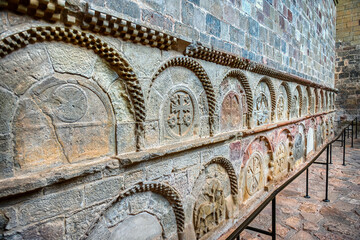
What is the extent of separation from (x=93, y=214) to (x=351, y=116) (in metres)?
13.0

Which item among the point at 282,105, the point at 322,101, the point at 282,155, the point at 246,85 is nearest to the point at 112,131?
the point at 246,85

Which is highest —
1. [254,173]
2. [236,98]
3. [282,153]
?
[236,98]

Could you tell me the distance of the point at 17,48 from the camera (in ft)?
4.30

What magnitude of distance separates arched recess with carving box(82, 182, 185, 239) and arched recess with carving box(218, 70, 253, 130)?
47.2 inches

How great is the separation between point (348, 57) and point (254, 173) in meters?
10.6

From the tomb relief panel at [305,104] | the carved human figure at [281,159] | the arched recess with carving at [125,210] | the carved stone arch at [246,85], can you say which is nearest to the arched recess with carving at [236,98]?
the carved stone arch at [246,85]

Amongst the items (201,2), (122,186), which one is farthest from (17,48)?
(201,2)

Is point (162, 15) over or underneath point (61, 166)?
over

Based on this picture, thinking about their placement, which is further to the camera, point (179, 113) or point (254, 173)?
point (254, 173)

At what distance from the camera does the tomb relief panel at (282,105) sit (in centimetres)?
467

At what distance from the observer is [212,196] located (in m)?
2.85

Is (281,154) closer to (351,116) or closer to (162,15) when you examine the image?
(162,15)

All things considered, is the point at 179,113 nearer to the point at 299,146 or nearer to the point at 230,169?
the point at 230,169

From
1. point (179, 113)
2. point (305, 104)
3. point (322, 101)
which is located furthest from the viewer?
point (322, 101)
